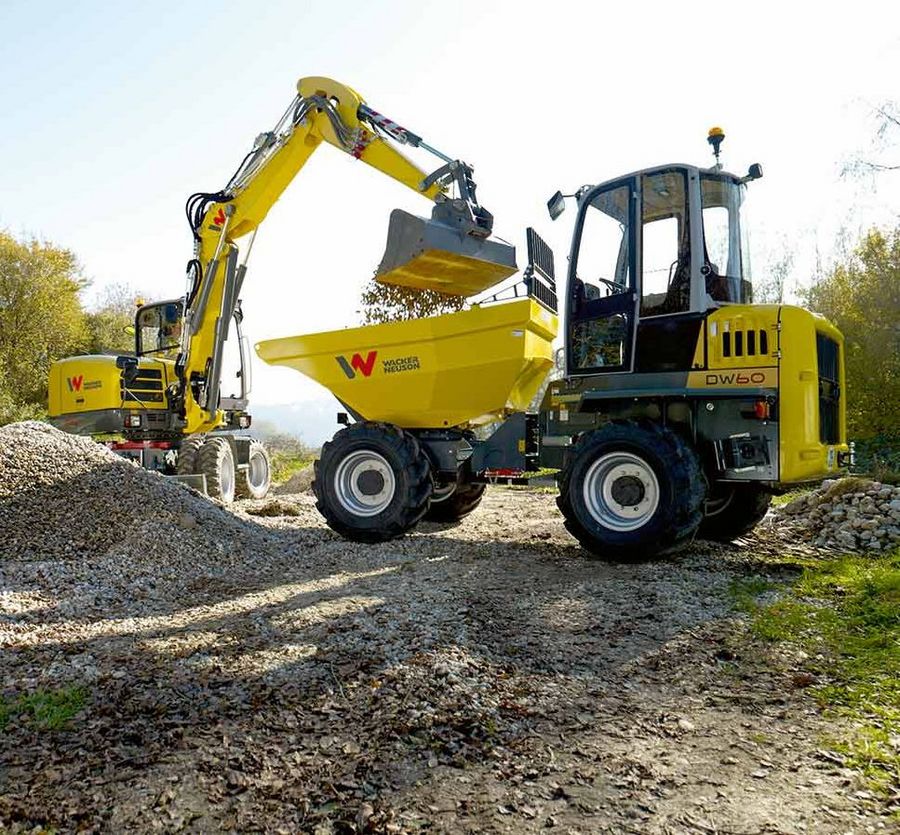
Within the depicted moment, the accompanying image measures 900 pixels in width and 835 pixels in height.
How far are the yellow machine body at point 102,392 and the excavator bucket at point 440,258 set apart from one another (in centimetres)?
539

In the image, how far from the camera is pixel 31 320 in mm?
21891

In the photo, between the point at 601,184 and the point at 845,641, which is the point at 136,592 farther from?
the point at 601,184

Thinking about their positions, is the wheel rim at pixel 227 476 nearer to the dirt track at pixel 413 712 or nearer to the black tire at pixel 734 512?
the dirt track at pixel 413 712

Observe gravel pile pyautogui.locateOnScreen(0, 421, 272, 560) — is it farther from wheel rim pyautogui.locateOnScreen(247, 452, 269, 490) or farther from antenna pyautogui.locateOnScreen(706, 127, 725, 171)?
antenna pyautogui.locateOnScreen(706, 127, 725, 171)

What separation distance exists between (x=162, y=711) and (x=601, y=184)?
542 centimetres

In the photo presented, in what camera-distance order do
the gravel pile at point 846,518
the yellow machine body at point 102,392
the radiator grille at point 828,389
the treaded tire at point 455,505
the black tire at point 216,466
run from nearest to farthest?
the radiator grille at point 828,389
the gravel pile at point 846,518
the treaded tire at point 455,505
the black tire at point 216,466
the yellow machine body at point 102,392

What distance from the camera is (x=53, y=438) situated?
7.77m

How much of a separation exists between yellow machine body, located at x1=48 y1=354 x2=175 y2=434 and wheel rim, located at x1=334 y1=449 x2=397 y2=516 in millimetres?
4987

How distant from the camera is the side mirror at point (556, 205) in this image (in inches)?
258

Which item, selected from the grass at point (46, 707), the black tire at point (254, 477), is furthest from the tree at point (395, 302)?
the grass at point (46, 707)

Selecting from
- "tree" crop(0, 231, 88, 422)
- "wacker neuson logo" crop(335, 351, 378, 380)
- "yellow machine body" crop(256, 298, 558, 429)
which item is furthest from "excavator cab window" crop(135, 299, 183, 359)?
"tree" crop(0, 231, 88, 422)

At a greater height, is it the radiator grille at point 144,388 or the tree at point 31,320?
the tree at point 31,320

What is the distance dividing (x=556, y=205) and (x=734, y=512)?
131 inches

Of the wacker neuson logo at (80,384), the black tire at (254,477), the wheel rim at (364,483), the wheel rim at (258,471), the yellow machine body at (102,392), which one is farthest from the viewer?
the wheel rim at (258,471)
